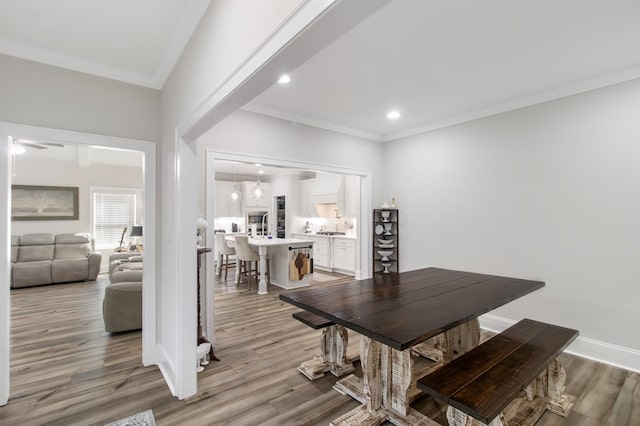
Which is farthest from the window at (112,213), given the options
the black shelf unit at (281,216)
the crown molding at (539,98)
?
the crown molding at (539,98)

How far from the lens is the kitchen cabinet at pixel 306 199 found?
8055 millimetres

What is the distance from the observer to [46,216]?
6.53 meters

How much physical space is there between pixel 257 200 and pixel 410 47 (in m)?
6.92

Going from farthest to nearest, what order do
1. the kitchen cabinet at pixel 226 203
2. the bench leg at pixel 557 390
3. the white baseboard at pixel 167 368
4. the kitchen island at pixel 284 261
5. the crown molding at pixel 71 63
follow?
the kitchen cabinet at pixel 226 203 < the kitchen island at pixel 284 261 < the white baseboard at pixel 167 368 < the crown molding at pixel 71 63 < the bench leg at pixel 557 390

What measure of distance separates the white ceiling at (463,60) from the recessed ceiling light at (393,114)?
0.27 ft

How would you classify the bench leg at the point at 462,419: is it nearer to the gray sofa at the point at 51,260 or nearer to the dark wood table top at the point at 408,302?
the dark wood table top at the point at 408,302

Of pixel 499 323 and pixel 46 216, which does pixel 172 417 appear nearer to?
pixel 499 323

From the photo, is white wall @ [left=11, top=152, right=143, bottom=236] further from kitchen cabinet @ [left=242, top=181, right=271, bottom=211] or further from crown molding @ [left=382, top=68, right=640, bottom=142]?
crown molding @ [left=382, top=68, right=640, bottom=142]

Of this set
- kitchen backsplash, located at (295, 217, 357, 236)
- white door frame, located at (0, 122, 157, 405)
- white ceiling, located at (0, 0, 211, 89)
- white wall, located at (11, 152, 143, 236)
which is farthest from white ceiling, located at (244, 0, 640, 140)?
white wall, located at (11, 152, 143, 236)

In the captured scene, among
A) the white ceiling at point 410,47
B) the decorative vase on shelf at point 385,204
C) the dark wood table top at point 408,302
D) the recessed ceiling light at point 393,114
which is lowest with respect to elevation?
the dark wood table top at point 408,302

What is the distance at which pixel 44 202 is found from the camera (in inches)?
257

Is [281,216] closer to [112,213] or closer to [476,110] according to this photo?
[112,213]

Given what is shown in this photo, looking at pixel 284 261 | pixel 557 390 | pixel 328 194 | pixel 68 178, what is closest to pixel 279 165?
pixel 284 261

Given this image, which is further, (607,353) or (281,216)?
(281,216)
